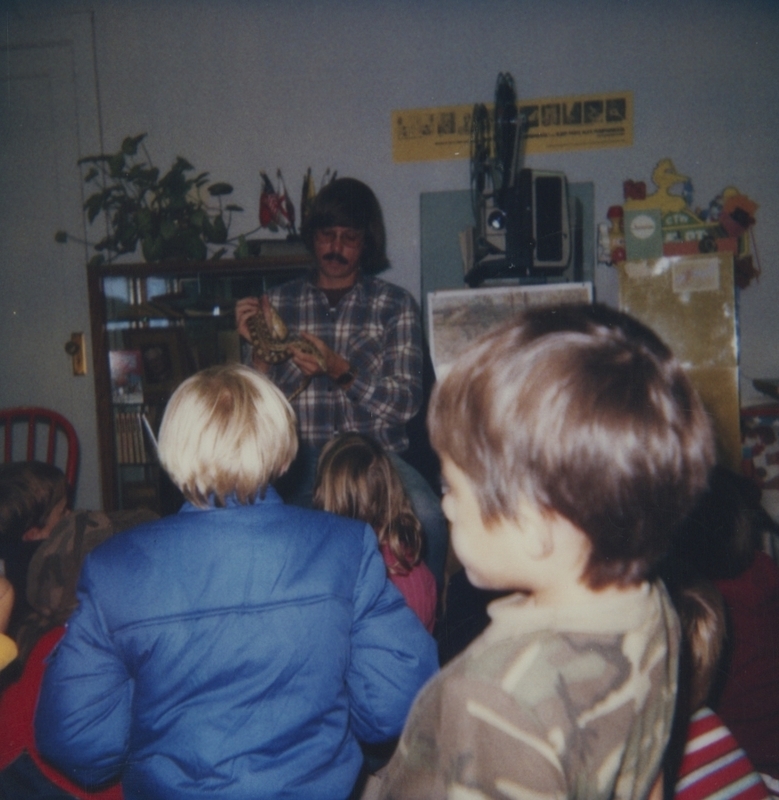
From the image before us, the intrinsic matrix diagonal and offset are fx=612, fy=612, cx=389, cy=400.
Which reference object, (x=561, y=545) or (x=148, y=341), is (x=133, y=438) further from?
(x=561, y=545)

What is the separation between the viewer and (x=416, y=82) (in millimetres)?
3104

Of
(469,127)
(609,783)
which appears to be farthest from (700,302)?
(609,783)

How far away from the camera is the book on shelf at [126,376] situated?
9.84 feet

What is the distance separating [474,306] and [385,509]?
1.32m

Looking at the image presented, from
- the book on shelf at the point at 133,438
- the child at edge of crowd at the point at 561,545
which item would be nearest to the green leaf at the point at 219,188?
the book on shelf at the point at 133,438

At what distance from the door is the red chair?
0.14m

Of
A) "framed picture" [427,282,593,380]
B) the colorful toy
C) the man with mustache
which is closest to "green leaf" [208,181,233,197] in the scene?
the man with mustache

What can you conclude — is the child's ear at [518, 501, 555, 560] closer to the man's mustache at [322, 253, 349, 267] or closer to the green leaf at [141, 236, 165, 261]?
the man's mustache at [322, 253, 349, 267]

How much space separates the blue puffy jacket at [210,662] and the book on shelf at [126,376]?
2.33 metres

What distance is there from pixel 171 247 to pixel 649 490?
2926 mm

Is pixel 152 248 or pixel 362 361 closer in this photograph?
pixel 362 361

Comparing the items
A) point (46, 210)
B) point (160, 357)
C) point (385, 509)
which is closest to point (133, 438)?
point (160, 357)

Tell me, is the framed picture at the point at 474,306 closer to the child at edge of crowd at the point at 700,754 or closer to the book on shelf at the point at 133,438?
the book on shelf at the point at 133,438

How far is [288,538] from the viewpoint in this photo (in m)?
0.89
